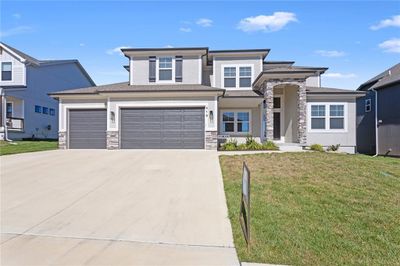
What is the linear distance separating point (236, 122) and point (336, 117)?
21.3 ft

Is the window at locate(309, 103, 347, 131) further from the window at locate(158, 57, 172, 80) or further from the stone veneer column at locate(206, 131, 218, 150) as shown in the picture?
the window at locate(158, 57, 172, 80)

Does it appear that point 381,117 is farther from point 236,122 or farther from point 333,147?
point 236,122

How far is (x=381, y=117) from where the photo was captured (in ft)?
69.6

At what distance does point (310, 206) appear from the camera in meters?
6.67

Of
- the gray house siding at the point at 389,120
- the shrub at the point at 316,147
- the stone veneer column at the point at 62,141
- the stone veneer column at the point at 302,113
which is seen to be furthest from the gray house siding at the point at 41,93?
the gray house siding at the point at 389,120

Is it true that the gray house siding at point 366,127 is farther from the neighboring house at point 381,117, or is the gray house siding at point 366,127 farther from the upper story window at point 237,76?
the upper story window at point 237,76

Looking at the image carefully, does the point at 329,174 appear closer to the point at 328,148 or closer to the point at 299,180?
the point at 299,180

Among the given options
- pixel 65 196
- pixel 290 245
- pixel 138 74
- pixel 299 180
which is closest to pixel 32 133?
pixel 138 74

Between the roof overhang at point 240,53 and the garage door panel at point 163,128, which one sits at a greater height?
the roof overhang at point 240,53

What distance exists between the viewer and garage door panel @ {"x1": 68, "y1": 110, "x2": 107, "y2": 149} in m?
17.5

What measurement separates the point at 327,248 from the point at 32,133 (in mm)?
28242

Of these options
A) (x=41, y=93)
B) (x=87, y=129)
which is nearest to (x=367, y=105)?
(x=87, y=129)

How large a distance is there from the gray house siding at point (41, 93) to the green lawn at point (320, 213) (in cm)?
2279

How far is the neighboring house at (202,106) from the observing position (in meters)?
16.5
